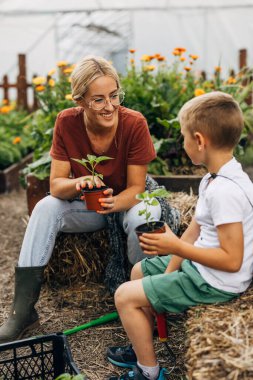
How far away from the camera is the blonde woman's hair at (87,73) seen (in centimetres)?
262

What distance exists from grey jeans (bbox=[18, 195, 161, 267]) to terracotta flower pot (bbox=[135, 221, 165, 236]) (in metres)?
0.61

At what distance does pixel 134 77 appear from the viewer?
4.51 metres

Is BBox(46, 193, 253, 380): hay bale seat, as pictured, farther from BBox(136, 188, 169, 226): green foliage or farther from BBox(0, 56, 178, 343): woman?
BBox(0, 56, 178, 343): woman

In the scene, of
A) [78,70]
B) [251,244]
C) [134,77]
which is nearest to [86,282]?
[78,70]

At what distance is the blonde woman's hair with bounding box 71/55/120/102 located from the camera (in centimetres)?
262

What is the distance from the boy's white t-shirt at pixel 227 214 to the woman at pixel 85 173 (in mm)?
618

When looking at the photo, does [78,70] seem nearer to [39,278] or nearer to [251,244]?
[39,278]

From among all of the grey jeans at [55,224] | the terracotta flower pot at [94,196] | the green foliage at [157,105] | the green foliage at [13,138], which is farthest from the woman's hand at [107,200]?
the green foliage at [13,138]

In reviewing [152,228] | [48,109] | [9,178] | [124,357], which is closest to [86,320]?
[124,357]

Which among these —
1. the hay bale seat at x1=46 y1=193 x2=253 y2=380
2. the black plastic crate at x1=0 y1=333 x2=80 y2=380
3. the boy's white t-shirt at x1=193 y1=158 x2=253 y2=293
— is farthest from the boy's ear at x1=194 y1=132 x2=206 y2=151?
the black plastic crate at x1=0 y1=333 x2=80 y2=380

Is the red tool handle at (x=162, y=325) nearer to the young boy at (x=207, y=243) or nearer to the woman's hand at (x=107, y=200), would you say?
the young boy at (x=207, y=243)

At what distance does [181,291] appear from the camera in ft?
6.95

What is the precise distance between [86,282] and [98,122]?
1.06 m

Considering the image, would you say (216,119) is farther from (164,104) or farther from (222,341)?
(164,104)
